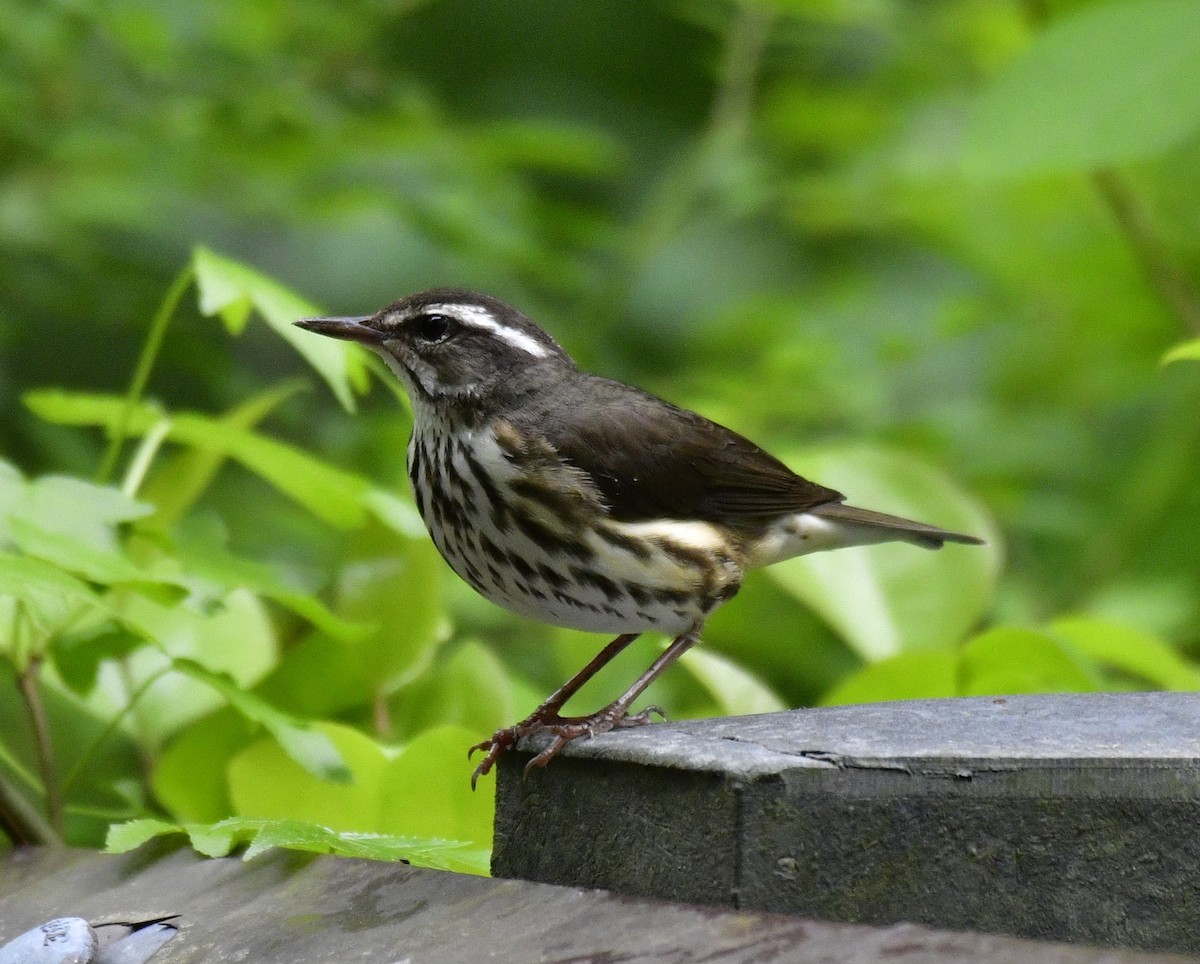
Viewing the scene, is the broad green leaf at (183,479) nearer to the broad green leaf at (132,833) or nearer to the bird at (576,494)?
the bird at (576,494)

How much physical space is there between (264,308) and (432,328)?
1.44ft

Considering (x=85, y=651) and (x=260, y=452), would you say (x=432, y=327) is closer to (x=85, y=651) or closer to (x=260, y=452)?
(x=260, y=452)

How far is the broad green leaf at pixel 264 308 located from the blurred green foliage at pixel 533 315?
1 centimetres

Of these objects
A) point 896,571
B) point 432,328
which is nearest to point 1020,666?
point 896,571

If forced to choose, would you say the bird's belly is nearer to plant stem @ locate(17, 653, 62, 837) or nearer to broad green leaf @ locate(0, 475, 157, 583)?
broad green leaf @ locate(0, 475, 157, 583)

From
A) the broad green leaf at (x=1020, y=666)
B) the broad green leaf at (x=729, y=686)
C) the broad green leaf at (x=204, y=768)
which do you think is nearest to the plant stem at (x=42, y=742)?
the broad green leaf at (x=204, y=768)

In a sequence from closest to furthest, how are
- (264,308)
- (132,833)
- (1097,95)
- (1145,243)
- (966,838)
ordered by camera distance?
(966,838) < (132,833) < (264,308) < (1097,95) < (1145,243)

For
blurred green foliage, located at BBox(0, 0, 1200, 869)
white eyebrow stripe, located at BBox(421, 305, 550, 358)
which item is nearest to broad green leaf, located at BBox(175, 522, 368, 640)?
blurred green foliage, located at BBox(0, 0, 1200, 869)

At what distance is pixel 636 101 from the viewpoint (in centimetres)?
946

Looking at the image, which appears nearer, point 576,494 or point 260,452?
point 576,494

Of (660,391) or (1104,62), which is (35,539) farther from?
(660,391)

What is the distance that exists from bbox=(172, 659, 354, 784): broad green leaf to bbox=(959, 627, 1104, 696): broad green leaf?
139cm

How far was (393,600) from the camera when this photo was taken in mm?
3590

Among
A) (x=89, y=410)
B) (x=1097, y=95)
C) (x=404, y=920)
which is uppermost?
(x=1097, y=95)
